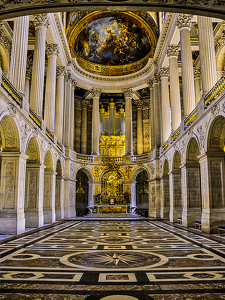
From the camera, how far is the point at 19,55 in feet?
46.4

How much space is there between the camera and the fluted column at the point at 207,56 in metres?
14.2

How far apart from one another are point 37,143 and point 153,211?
14.1 m

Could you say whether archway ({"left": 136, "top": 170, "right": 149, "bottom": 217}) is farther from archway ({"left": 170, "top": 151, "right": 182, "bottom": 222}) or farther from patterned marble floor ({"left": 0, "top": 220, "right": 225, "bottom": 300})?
patterned marble floor ({"left": 0, "top": 220, "right": 225, "bottom": 300})

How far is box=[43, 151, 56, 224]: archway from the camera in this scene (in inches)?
758

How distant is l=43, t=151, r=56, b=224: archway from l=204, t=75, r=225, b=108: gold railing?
34.7 feet

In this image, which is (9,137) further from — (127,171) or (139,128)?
(139,128)

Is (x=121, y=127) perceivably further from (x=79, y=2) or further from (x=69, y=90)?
(x=79, y=2)

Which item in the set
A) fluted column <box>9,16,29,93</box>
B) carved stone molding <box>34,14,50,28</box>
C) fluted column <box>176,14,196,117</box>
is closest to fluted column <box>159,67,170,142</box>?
fluted column <box>176,14,196,117</box>

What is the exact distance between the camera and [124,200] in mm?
29453

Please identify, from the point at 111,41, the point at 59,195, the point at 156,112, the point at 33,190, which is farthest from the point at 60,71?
the point at 33,190

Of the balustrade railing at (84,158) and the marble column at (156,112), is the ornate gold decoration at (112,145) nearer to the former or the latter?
the balustrade railing at (84,158)

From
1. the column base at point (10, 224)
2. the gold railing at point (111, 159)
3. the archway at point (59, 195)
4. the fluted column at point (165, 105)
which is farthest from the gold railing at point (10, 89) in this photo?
the gold railing at point (111, 159)

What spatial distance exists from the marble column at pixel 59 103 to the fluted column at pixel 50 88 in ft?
9.94

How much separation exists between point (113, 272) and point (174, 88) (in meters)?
18.5
